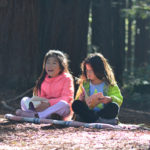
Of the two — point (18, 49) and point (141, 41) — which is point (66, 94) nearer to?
point (18, 49)

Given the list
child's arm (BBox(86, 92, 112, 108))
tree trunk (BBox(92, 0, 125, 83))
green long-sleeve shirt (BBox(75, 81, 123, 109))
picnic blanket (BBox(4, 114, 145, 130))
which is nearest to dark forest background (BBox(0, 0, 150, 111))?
green long-sleeve shirt (BBox(75, 81, 123, 109))

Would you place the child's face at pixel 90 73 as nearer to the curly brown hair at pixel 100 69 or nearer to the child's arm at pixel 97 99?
the curly brown hair at pixel 100 69

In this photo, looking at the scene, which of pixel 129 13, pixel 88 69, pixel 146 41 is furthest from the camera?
pixel 146 41

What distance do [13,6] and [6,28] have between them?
62 centimetres

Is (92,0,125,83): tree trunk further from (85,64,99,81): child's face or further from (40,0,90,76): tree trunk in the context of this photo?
(85,64,99,81): child's face

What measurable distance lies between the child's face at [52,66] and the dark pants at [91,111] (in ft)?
2.99

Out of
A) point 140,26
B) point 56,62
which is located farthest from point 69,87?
point 140,26

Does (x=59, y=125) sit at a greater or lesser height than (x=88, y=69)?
lesser

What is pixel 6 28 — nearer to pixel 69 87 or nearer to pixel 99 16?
pixel 69 87

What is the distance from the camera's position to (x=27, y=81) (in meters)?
11.9

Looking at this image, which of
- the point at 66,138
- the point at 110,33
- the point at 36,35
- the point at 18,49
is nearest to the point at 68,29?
the point at 36,35

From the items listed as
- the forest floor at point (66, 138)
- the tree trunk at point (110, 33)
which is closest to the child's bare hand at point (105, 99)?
the forest floor at point (66, 138)

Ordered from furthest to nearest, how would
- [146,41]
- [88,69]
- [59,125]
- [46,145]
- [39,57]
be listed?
[146,41] < [39,57] < [88,69] < [59,125] < [46,145]

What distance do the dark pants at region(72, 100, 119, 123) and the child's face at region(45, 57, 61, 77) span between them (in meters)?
0.91
